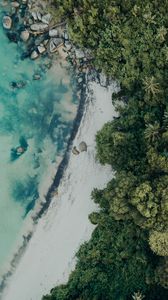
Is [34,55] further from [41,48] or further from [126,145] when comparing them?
[126,145]

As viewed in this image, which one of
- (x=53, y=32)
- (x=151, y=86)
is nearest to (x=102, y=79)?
(x=53, y=32)

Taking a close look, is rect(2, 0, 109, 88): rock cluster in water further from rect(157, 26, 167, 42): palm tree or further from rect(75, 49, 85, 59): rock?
rect(157, 26, 167, 42): palm tree

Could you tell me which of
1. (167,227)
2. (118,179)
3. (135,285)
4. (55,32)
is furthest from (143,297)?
(55,32)

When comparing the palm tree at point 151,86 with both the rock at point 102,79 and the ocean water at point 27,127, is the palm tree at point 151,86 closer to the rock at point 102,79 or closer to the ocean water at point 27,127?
the rock at point 102,79

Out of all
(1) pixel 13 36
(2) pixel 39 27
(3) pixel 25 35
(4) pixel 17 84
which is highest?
(2) pixel 39 27

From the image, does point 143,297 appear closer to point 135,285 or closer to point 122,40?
point 135,285

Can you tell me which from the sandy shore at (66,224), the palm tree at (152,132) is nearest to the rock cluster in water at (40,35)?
the sandy shore at (66,224)
